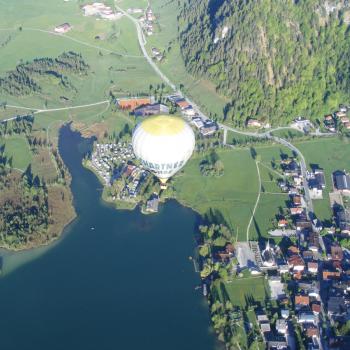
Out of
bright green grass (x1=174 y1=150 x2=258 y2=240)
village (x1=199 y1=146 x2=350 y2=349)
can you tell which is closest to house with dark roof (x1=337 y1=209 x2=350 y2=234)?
village (x1=199 y1=146 x2=350 y2=349)

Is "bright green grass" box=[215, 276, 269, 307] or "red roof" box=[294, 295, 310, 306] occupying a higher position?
"bright green grass" box=[215, 276, 269, 307]

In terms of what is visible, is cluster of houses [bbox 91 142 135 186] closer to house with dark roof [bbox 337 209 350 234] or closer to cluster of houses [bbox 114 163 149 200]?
cluster of houses [bbox 114 163 149 200]

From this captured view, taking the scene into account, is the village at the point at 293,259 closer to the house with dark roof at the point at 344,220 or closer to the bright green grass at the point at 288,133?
the house with dark roof at the point at 344,220

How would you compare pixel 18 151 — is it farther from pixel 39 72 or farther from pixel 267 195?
pixel 267 195

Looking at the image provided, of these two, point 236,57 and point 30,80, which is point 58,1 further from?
point 236,57

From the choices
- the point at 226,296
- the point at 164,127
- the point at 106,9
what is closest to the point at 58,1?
the point at 106,9
